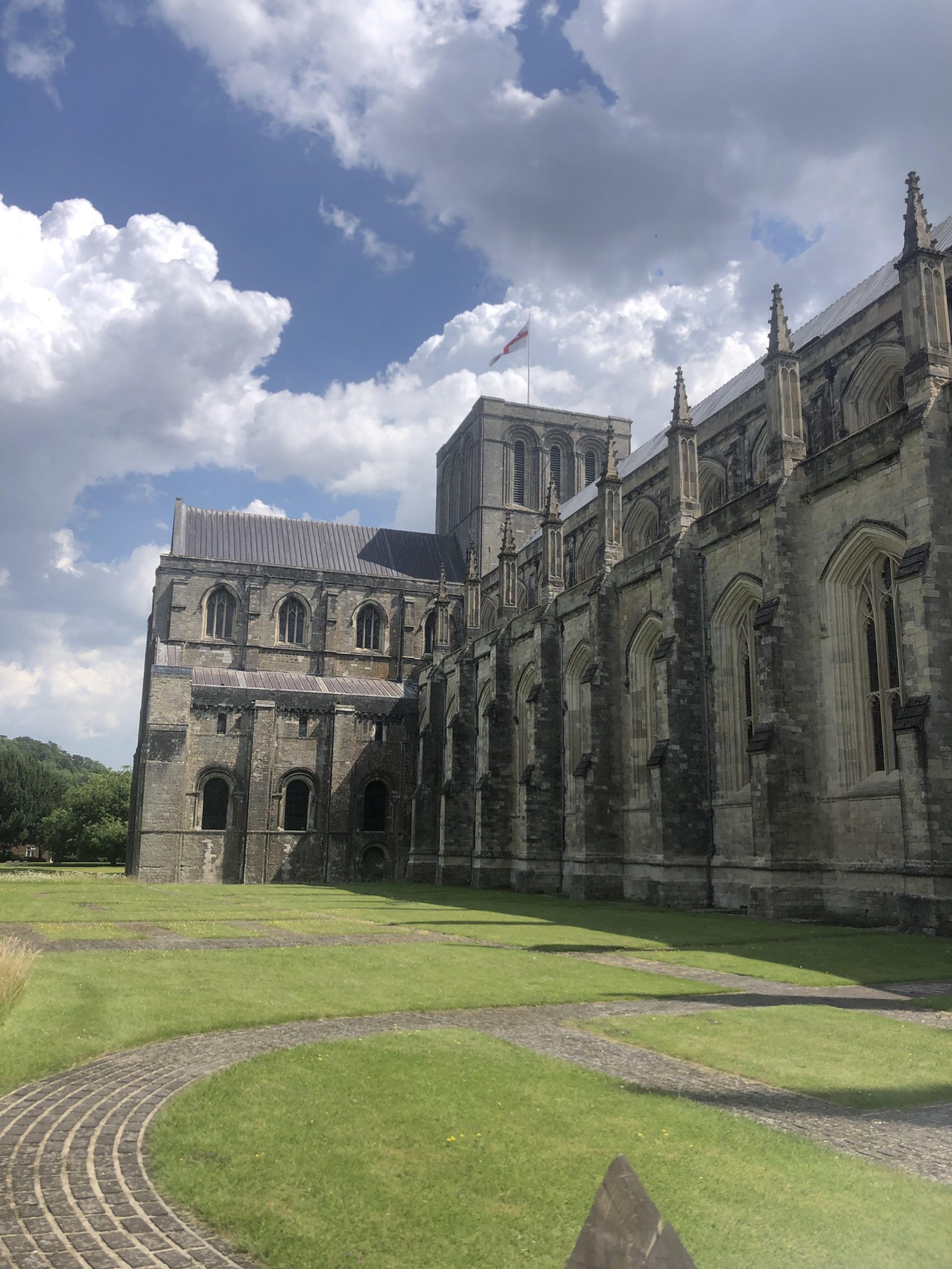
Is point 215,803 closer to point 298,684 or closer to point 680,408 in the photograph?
point 298,684

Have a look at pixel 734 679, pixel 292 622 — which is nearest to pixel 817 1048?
pixel 734 679

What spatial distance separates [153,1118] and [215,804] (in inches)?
1711

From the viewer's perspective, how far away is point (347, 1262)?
4297 millimetres

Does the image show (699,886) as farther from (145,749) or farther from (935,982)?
(145,749)

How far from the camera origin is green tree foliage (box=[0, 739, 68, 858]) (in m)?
73.2

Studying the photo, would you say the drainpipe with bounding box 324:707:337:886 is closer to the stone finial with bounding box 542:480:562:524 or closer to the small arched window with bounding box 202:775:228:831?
the small arched window with bounding box 202:775:228:831

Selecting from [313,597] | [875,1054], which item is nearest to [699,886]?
[875,1054]

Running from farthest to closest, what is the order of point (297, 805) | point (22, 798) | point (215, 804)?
point (22, 798) < point (297, 805) < point (215, 804)

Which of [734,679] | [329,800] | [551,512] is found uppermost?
[551,512]

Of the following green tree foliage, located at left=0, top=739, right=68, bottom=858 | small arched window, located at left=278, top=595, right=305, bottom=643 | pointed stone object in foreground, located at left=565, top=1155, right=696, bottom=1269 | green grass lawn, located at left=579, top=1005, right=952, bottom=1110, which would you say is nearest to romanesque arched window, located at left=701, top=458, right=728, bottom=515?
green grass lawn, located at left=579, top=1005, right=952, bottom=1110

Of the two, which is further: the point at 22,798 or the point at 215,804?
the point at 22,798

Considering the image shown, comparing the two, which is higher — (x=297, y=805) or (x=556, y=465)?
(x=556, y=465)

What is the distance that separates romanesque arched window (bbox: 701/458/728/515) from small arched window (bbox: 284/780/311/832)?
24593 mm

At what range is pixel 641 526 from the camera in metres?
40.9
